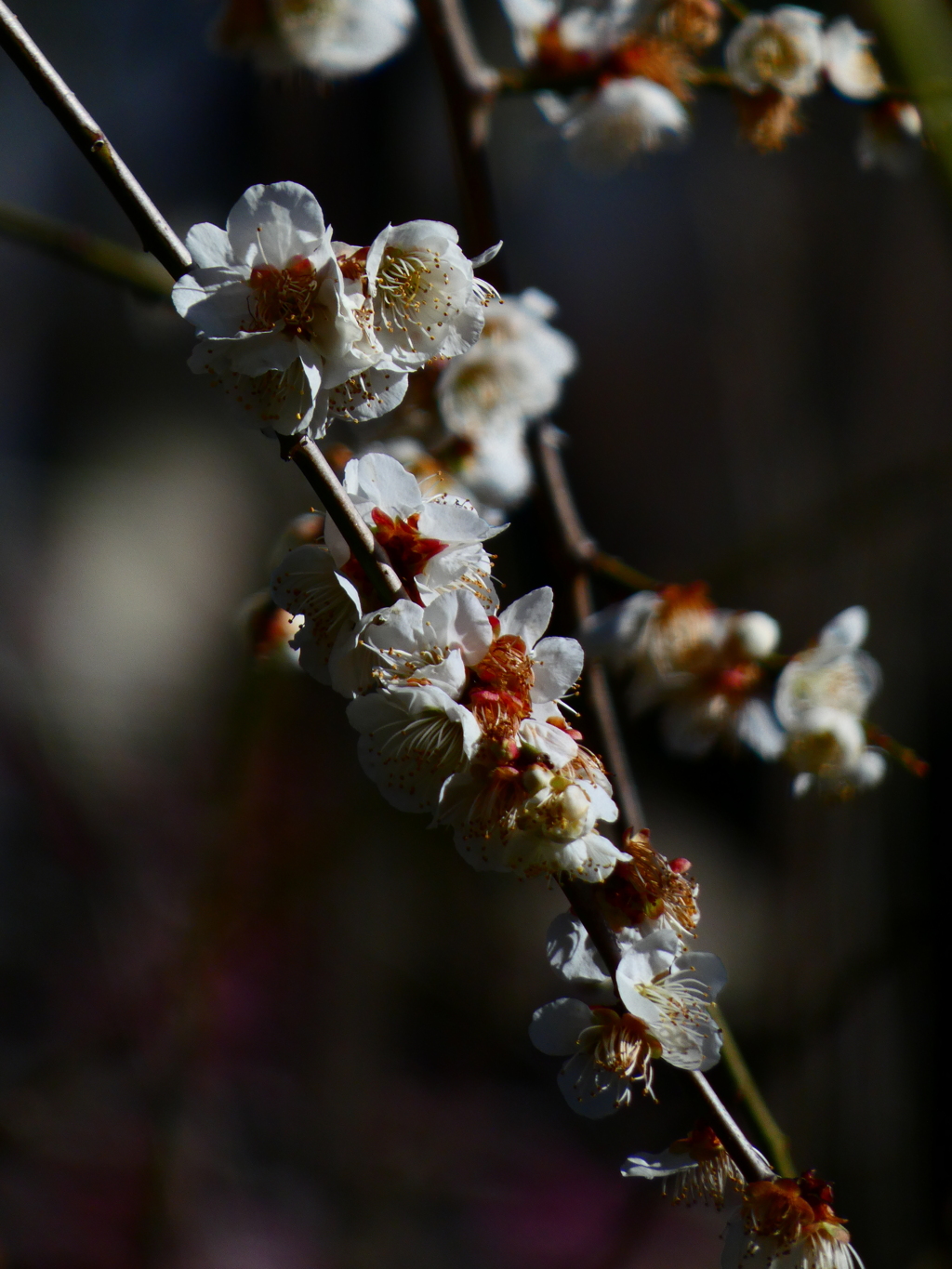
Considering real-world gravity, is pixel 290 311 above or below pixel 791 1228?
above

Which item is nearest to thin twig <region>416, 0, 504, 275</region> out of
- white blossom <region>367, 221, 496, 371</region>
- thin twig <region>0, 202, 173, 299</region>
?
thin twig <region>0, 202, 173, 299</region>

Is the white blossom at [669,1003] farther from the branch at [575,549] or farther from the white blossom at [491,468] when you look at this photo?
the white blossom at [491,468]

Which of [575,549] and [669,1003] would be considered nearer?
[669,1003]

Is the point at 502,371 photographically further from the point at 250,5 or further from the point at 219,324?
the point at 219,324

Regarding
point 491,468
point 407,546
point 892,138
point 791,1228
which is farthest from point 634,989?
point 892,138

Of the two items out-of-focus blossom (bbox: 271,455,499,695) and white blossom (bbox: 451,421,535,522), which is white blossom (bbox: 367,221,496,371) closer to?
out-of-focus blossom (bbox: 271,455,499,695)

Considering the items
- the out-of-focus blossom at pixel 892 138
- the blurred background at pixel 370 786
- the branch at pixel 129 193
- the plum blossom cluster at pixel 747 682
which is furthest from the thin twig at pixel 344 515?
the blurred background at pixel 370 786

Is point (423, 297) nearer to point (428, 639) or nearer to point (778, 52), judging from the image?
point (428, 639)

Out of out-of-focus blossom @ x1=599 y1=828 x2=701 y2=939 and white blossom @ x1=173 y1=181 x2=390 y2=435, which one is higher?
white blossom @ x1=173 y1=181 x2=390 y2=435
